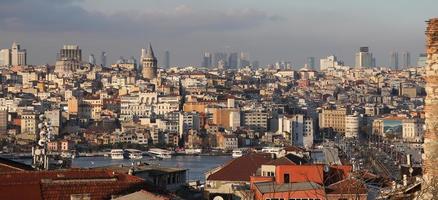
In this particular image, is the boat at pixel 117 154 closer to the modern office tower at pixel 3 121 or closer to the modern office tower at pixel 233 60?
the modern office tower at pixel 3 121

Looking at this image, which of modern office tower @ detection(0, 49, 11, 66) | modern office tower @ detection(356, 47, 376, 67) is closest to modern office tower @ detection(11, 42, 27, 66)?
modern office tower @ detection(0, 49, 11, 66)

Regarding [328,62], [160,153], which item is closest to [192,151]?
[160,153]

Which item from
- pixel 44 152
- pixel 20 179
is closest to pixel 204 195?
pixel 44 152

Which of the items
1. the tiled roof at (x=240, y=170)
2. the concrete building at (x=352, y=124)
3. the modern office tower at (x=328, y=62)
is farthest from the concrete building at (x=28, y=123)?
the modern office tower at (x=328, y=62)

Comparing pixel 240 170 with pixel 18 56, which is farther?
pixel 18 56

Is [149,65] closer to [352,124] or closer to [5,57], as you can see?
[5,57]

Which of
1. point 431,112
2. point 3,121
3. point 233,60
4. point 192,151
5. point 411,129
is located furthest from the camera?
point 233,60
